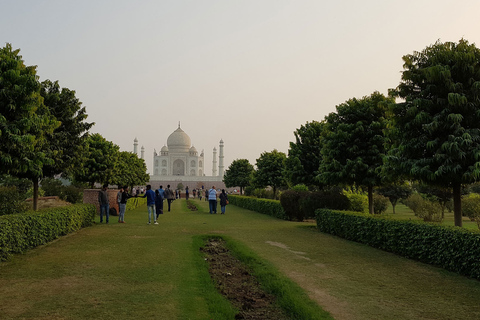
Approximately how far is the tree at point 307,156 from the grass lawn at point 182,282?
34.6ft

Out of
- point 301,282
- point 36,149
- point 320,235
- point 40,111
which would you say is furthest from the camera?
point 320,235

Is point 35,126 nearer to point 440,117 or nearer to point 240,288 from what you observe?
point 240,288

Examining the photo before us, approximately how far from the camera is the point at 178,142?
10569 centimetres

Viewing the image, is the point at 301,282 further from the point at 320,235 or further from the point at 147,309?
the point at 320,235

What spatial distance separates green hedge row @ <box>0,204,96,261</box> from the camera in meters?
8.60

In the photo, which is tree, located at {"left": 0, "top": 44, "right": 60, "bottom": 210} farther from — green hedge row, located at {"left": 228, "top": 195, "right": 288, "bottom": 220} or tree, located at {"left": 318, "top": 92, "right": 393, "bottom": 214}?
green hedge row, located at {"left": 228, "top": 195, "right": 288, "bottom": 220}

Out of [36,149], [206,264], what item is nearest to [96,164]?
[36,149]

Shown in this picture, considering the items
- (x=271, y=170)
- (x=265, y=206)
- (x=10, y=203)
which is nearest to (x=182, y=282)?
(x=10, y=203)

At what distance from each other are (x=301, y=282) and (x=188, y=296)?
6.73ft

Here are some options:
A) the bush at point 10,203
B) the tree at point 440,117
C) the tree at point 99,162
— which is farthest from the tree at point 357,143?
the tree at point 99,162

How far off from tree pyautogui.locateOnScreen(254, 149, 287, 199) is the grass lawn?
73.2ft

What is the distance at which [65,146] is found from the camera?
49.2 ft

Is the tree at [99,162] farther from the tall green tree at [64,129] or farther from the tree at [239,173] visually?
the tree at [239,173]

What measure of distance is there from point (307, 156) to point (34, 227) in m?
14.8
